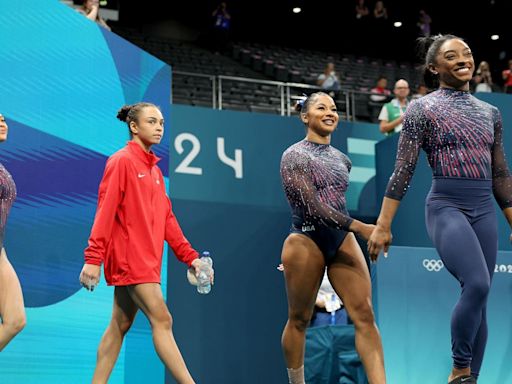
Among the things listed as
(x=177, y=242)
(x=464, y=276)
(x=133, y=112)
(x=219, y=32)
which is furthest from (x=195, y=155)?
(x=219, y=32)

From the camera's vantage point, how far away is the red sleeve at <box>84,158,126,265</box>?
4.47 meters

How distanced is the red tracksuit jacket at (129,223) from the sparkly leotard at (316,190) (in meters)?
0.76

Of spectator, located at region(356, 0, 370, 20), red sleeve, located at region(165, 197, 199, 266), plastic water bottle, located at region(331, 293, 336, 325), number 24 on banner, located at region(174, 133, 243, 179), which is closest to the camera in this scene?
red sleeve, located at region(165, 197, 199, 266)

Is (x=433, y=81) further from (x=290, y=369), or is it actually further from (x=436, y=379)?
(x=436, y=379)

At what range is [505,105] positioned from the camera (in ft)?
27.5

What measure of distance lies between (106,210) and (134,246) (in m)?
0.26

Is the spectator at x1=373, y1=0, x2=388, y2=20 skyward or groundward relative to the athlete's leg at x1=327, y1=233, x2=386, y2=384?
skyward

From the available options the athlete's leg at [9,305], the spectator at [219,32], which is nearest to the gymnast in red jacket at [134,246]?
the athlete's leg at [9,305]

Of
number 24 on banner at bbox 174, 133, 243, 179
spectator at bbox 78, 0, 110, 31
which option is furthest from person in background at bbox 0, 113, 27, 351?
number 24 on banner at bbox 174, 133, 243, 179

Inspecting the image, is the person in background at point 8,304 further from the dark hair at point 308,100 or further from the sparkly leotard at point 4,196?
the dark hair at point 308,100

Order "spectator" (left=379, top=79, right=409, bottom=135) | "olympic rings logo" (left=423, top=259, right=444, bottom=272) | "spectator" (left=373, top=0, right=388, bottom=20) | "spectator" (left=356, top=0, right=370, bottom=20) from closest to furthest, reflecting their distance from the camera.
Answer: "olympic rings logo" (left=423, top=259, right=444, bottom=272), "spectator" (left=379, top=79, right=409, bottom=135), "spectator" (left=356, top=0, right=370, bottom=20), "spectator" (left=373, top=0, right=388, bottom=20)

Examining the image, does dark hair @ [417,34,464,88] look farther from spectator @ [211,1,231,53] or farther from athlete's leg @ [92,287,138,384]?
spectator @ [211,1,231,53]

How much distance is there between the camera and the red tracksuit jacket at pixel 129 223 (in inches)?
178

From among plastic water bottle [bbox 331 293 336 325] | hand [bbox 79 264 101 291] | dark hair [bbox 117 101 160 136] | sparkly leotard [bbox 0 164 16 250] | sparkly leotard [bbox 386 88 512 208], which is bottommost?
plastic water bottle [bbox 331 293 336 325]
